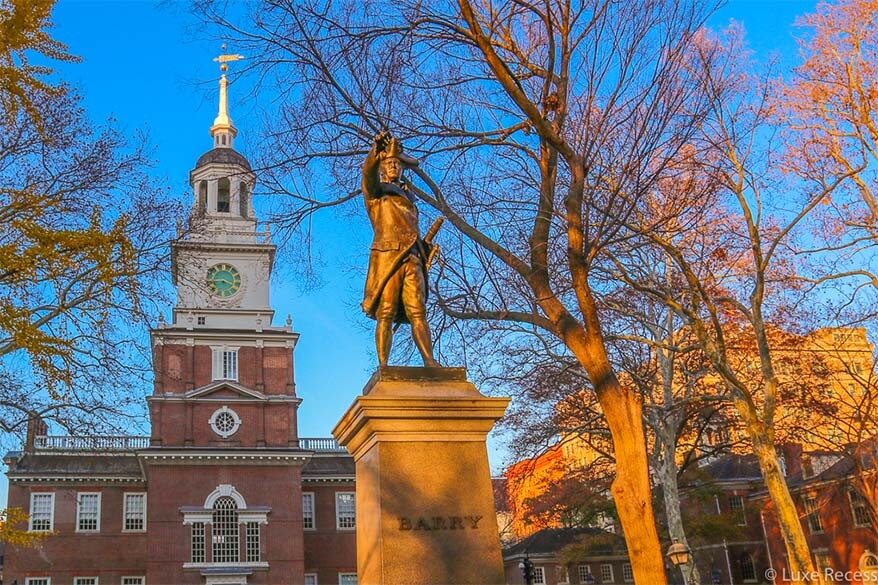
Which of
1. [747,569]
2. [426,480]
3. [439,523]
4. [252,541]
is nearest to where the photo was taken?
[439,523]

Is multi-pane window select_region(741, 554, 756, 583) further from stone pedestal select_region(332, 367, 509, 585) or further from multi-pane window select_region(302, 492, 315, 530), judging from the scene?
stone pedestal select_region(332, 367, 509, 585)

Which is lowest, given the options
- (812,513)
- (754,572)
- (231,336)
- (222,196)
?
(754,572)

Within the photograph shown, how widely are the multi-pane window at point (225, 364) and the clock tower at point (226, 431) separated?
55 mm

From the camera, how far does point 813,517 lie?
48.2m

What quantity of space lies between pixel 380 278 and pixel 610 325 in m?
17.6

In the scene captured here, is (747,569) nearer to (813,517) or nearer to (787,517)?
(813,517)

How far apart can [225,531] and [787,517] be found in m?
32.4

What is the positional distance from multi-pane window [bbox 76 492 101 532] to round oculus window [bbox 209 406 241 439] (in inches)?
304

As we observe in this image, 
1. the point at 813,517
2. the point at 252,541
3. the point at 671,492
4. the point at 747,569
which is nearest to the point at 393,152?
the point at 671,492

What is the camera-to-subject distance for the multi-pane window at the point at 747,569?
5431 centimetres

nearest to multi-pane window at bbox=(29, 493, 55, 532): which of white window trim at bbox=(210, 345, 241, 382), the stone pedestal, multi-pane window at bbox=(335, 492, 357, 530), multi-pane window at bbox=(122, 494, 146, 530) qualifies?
multi-pane window at bbox=(122, 494, 146, 530)

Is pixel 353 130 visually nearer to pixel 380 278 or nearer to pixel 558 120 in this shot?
pixel 558 120

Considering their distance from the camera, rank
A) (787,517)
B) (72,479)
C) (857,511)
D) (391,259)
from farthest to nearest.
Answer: (72,479), (857,511), (787,517), (391,259)

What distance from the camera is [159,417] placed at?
4422 centimetres
